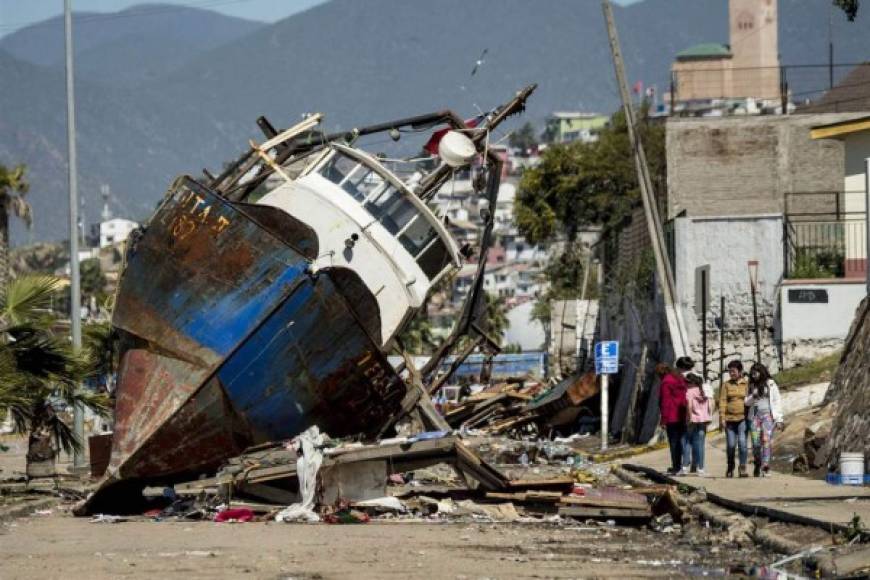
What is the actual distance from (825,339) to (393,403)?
12030 mm

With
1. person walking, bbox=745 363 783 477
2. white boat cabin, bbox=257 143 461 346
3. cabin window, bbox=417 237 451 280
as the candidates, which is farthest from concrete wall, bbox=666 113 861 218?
person walking, bbox=745 363 783 477

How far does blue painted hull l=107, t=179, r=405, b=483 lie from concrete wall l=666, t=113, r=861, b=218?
2238 cm

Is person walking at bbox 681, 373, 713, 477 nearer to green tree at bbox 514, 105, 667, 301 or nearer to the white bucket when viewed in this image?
the white bucket

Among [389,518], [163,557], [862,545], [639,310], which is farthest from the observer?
[639,310]

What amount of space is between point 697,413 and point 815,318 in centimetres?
1182

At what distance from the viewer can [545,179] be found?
71.3 m

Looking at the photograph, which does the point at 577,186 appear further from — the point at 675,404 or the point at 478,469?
the point at 478,469

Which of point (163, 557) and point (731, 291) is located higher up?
point (731, 291)

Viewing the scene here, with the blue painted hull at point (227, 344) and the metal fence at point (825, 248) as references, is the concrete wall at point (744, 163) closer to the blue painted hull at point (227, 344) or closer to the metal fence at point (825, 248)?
the metal fence at point (825, 248)

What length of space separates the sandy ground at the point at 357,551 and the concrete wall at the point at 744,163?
92.0 ft

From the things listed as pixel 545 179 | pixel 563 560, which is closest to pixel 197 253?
pixel 563 560

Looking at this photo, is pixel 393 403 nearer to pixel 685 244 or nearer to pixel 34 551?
pixel 34 551

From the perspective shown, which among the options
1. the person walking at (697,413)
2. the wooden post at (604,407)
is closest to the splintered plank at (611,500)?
the person walking at (697,413)

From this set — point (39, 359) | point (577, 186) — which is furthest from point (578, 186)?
point (39, 359)
